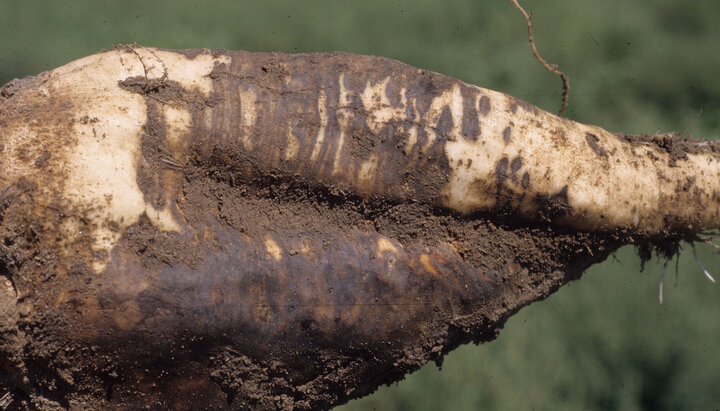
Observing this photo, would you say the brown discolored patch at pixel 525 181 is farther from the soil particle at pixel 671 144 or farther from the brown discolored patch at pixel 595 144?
the soil particle at pixel 671 144

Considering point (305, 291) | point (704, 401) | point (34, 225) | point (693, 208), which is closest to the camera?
point (34, 225)

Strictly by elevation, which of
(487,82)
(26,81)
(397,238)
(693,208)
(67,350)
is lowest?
(67,350)

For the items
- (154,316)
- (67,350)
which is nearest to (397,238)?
(154,316)

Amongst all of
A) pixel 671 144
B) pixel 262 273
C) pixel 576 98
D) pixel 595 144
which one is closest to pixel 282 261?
pixel 262 273

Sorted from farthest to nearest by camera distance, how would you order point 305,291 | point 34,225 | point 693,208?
point 693,208
point 305,291
point 34,225

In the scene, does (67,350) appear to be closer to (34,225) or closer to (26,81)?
(34,225)

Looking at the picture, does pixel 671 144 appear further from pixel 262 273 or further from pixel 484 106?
pixel 262 273
